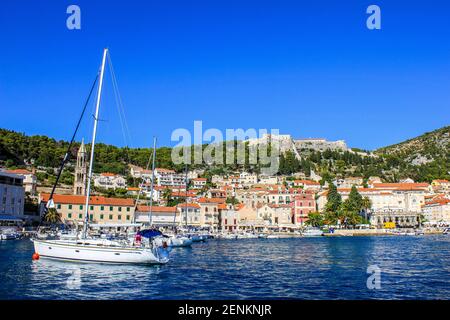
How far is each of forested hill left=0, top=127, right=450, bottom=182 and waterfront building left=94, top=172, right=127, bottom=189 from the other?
1261 centimetres

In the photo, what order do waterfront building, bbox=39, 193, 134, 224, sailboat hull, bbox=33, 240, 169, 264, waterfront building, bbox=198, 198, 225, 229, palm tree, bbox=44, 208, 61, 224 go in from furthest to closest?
waterfront building, bbox=198, 198, 225, 229, waterfront building, bbox=39, 193, 134, 224, palm tree, bbox=44, 208, 61, 224, sailboat hull, bbox=33, 240, 169, 264

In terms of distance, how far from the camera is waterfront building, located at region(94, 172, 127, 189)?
368ft

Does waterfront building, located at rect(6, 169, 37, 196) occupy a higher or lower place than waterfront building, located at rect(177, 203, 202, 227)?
higher

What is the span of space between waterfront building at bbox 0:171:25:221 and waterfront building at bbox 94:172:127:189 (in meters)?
39.1

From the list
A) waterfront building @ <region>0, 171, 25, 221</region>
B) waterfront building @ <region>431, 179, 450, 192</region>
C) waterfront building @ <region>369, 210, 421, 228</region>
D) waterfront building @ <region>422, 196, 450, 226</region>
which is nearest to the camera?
waterfront building @ <region>0, 171, 25, 221</region>

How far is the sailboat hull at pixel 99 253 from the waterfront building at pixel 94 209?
49.0 metres

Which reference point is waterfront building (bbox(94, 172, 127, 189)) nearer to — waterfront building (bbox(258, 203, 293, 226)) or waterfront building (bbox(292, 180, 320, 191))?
waterfront building (bbox(258, 203, 293, 226))

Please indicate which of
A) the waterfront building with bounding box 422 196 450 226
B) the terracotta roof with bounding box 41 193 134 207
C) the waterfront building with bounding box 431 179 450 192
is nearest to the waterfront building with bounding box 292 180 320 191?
the waterfront building with bounding box 422 196 450 226

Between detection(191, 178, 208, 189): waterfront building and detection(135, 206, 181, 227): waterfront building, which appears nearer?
detection(135, 206, 181, 227): waterfront building

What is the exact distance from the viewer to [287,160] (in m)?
162

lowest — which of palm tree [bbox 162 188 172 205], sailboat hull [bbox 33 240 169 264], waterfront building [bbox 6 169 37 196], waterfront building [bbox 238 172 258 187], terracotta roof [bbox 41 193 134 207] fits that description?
sailboat hull [bbox 33 240 169 264]

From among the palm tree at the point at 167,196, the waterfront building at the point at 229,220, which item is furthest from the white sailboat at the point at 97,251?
the palm tree at the point at 167,196

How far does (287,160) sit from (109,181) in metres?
71.9

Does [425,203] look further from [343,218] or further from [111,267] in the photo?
[111,267]
